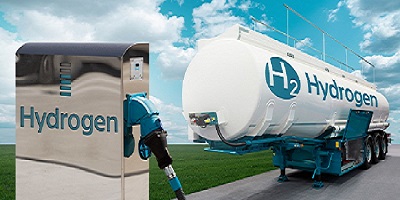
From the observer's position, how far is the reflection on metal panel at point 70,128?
9.12 feet

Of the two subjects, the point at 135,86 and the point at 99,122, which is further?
the point at 135,86

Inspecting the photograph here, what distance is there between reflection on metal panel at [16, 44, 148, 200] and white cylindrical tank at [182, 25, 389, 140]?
2.84 m

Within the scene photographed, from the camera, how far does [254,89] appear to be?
5.63 meters

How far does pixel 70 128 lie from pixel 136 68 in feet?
2.36

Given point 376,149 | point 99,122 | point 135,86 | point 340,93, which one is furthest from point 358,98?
point 99,122

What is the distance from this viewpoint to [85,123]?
9.42 ft

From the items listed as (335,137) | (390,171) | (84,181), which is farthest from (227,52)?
(390,171)

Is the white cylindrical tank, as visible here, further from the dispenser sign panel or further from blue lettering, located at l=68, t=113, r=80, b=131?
blue lettering, located at l=68, t=113, r=80, b=131

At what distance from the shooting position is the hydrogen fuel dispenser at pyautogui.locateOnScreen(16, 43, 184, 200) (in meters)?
2.79

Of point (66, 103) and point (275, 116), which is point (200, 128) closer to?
point (275, 116)

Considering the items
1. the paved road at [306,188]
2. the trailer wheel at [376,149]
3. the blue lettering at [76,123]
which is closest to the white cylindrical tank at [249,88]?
the paved road at [306,188]

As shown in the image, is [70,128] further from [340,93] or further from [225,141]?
[340,93]

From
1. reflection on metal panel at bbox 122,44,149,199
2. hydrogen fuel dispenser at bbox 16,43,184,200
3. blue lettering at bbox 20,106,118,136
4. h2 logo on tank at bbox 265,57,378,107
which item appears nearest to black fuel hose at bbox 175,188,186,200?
hydrogen fuel dispenser at bbox 16,43,184,200

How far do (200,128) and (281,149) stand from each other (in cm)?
331
